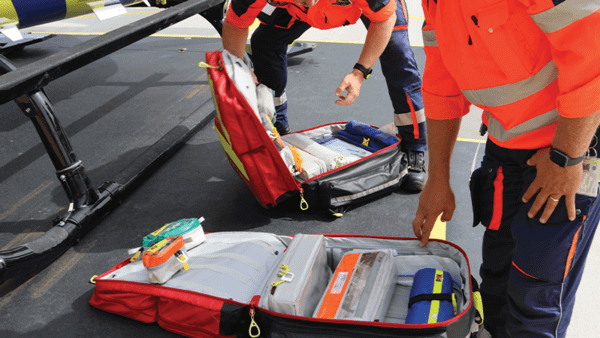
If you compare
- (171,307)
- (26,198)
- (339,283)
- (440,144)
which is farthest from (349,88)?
(26,198)

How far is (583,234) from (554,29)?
0.59m

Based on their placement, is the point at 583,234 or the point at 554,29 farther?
the point at 583,234

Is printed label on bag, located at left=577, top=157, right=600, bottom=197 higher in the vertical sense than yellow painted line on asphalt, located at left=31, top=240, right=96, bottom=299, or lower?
higher

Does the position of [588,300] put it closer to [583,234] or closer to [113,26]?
[583,234]

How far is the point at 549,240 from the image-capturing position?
121cm

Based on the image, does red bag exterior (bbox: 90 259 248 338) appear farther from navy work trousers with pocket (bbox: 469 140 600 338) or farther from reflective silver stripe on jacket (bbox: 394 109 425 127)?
reflective silver stripe on jacket (bbox: 394 109 425 127)

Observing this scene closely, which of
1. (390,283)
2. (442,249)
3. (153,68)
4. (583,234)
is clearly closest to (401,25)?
Result: (442,249)

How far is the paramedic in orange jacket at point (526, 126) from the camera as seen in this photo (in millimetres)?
962

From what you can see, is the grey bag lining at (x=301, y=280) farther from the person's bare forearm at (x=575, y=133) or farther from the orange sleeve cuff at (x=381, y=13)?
the orange sleeve cuff at (x=381, y=13)

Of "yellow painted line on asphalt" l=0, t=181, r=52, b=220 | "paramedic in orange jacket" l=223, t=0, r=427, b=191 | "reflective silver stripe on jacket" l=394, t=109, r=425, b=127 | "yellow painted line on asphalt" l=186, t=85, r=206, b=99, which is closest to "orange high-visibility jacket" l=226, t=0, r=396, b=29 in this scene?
"paramedic in orange jacket" l=223, t=0, r=427, b=191

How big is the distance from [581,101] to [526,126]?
23 centimetres

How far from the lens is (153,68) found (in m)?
5.23

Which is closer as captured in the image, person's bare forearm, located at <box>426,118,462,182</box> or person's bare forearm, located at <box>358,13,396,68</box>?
person's bare forearm, located at <box>426,118,462,182</box>

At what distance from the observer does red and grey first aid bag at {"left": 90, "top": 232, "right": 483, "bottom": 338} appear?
5.08 ft
